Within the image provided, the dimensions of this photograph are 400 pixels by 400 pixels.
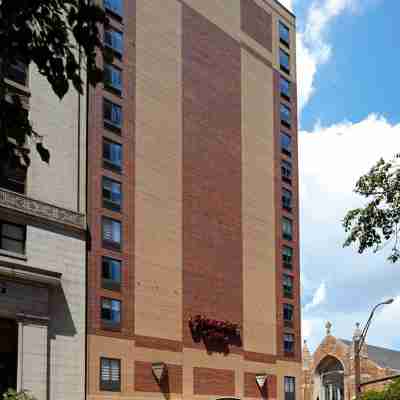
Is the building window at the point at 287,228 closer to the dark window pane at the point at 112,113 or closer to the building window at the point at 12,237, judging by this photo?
the dark window pane at the point at 112,113

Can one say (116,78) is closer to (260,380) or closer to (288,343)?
(260,380)

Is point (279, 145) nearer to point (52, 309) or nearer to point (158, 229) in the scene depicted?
point (158, 229)

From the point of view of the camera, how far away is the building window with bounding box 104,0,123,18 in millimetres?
50559

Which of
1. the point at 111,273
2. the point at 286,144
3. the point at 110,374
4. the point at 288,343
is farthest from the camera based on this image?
the point at 286,144

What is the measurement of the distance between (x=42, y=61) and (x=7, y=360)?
108 ft

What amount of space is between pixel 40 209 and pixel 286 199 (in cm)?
2791

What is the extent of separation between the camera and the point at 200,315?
53.7 metres

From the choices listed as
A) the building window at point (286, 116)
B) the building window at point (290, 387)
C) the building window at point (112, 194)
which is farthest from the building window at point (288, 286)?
the building window at point (112, 194)

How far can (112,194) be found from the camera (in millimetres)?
48000

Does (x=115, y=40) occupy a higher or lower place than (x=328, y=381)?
higher

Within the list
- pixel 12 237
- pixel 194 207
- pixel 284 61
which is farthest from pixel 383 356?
pixel 12 237

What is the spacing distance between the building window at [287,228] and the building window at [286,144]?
5485mm

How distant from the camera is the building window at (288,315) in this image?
63281 millimetres

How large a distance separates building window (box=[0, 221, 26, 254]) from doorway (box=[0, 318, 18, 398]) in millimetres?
3575
